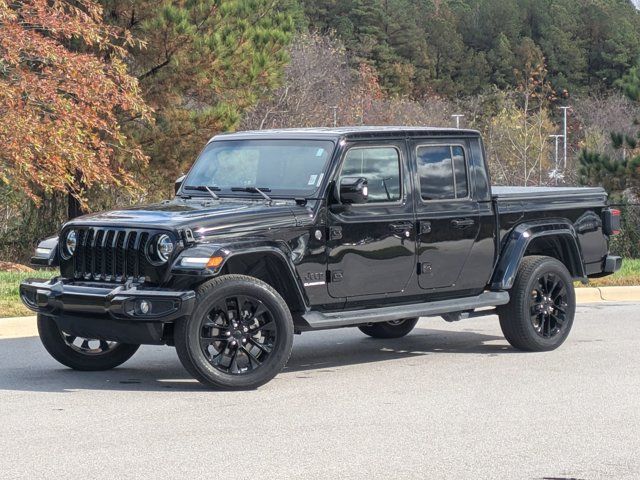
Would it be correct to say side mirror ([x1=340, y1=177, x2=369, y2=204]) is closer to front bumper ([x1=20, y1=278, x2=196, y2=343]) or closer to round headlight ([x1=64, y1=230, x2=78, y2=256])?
front bumper ([x1=20, y1=278, x2=196, y2=343])

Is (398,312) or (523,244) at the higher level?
(523,244)

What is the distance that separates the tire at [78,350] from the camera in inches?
409

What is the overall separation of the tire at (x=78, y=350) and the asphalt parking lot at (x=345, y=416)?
0.46ft

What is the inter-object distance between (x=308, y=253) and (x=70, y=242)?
1.89 metres

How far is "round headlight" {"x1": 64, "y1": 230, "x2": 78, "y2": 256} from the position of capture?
32.9ft

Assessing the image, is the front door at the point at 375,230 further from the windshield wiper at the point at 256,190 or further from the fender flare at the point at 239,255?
the windshield wiper at the point at 256,190

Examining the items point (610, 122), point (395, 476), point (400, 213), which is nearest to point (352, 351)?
point (400, 213)

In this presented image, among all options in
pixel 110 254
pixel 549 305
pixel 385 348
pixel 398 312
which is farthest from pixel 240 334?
pixel 549 305

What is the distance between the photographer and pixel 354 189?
394 inches

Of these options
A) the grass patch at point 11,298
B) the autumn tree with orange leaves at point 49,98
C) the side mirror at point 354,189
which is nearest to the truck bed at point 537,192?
the side mirror at point 354,189

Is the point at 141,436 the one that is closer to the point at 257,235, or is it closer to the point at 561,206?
the point at 257,235

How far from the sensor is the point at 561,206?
11.9m

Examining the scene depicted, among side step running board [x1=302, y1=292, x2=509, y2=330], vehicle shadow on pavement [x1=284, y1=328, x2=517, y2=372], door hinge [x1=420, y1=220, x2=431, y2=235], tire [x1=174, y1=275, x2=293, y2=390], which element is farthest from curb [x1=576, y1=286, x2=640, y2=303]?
tire [x1=174, y1=275, x2=293, y2=390]

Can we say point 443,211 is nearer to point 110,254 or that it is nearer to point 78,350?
point 110,254
